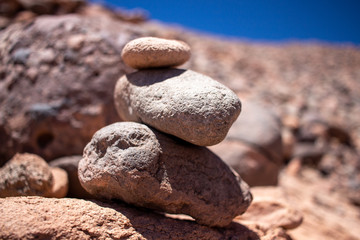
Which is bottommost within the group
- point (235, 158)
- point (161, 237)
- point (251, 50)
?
point (161, 237)

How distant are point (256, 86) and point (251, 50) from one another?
891cm

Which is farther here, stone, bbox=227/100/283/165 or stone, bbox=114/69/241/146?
stone, bbox=227/100/283/165

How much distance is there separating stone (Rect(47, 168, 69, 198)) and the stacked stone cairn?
1.52 feet

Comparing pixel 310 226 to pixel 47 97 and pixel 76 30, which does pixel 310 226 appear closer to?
pixel 47 97

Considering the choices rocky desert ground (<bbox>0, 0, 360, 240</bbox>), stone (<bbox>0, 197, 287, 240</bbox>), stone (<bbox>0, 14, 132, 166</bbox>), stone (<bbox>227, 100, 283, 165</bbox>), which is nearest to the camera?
stone (<bbox>0, 197, 287, 240</bbox>)

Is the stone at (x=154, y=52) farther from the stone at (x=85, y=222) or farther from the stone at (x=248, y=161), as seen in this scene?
the stone at (x=248, y=161)

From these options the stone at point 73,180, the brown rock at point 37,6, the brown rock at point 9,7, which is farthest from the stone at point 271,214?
the brown rock at point 9,7

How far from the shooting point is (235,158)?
4422 millimetres

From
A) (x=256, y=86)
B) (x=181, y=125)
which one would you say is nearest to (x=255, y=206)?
(x=181, y=125)

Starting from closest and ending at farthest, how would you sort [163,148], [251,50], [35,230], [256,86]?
[35,230] < [163,148] < [256,86] < [251,50]

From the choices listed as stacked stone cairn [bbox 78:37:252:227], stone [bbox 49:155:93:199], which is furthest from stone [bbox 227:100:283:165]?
stone [bbox 49:155:93:199]

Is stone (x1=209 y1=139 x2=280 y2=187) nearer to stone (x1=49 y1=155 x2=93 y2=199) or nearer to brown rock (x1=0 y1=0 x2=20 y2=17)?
stone (x1=49 y1=155 x2=93 y2=199)

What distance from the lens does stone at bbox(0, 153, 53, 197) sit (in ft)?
8.44

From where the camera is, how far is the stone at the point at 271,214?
3.03 meters
